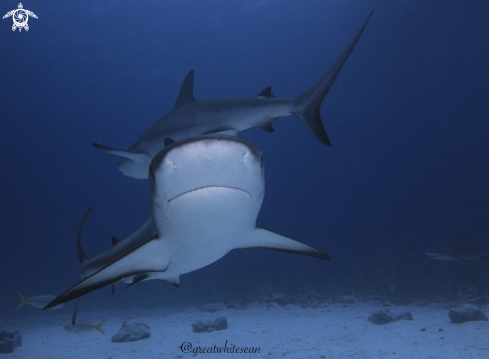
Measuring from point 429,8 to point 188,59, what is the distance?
1121 inches

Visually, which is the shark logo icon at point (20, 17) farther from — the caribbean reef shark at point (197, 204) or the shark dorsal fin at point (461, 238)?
the shark dorsal fin at point (461, 238)

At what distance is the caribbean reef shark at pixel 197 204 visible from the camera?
4.24ft

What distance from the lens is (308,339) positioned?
258 inches

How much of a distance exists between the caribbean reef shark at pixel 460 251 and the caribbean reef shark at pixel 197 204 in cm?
1154

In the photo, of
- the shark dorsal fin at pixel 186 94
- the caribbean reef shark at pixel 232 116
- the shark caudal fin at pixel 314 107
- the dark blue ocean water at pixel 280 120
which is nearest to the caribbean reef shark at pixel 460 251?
the dark blue ocean water at pixel 280 120

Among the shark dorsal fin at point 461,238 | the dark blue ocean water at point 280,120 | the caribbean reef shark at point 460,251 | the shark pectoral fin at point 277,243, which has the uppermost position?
the dark blue ocean water at point 280,120

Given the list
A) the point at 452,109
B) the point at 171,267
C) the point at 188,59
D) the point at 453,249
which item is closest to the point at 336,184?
the point at 452,109

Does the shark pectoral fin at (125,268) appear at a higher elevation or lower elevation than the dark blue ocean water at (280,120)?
lower

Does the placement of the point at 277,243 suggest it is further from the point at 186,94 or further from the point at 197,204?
the point at 186,94

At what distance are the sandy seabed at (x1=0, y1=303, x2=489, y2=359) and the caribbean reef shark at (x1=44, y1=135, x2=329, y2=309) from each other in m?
4.56

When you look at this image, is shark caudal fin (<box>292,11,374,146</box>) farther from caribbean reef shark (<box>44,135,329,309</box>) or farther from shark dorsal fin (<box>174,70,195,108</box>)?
shark dorsal fin (<box>174,70,195,108</box>)

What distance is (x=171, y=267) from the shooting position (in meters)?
2.88

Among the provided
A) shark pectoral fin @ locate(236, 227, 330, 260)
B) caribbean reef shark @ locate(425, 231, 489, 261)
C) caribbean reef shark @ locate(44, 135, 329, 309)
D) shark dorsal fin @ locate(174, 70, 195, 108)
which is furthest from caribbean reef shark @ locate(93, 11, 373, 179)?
caribbean reef shark @ locate(425, 231, 489, 261)

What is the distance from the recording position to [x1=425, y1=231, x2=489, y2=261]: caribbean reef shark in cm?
1070
